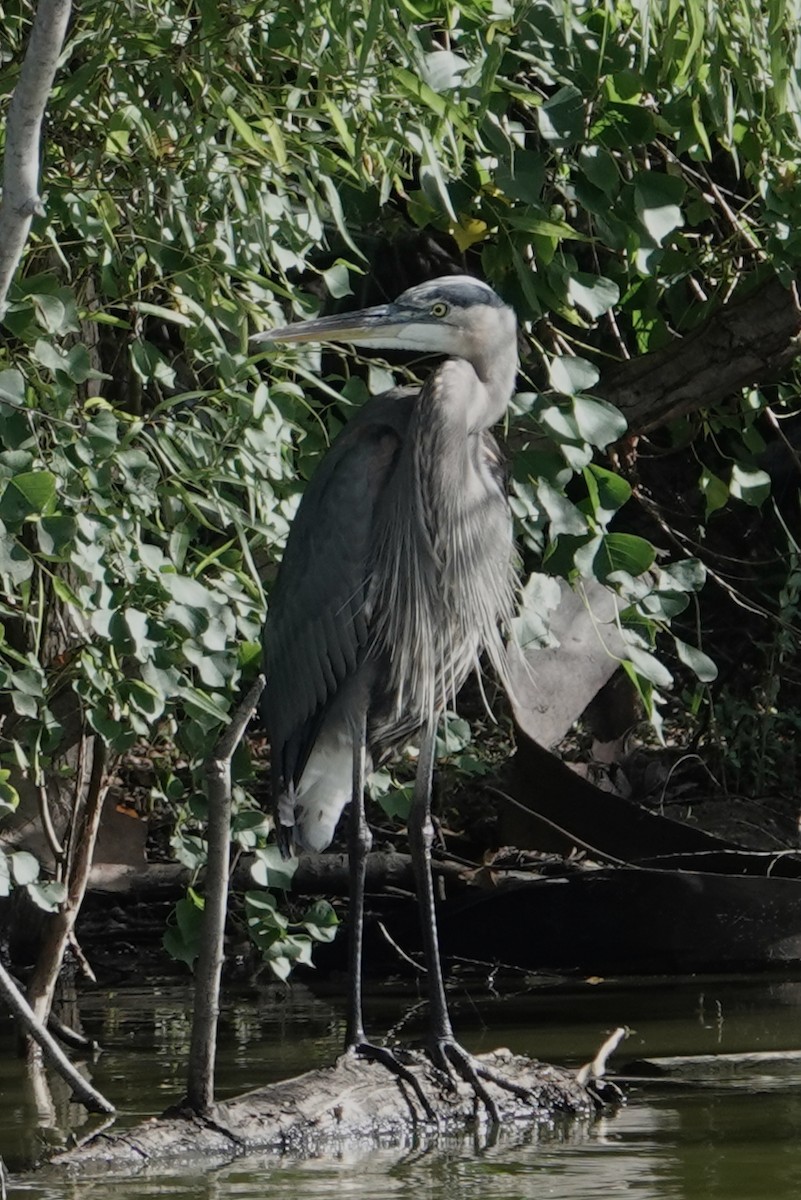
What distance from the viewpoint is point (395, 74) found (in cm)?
300

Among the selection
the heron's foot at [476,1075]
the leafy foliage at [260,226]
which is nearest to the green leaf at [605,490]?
the leafy foliage at [260,226]

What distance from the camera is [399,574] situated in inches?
174

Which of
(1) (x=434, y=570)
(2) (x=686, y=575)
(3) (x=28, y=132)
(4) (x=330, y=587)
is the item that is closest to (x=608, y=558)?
(2) (x=686, y=575)

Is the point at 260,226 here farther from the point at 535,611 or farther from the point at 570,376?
the point at 535,611

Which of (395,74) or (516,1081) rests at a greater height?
(395,74)

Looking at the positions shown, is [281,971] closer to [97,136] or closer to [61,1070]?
[61,1070]

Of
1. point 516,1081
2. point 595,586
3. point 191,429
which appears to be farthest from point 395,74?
point 595,586

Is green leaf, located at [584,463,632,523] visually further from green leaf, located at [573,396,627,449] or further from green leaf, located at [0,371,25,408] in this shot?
green leaf, located at [0,371,25,408]

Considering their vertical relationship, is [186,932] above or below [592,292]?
below

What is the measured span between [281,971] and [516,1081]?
62 cm

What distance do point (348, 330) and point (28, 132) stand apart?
1.86 m

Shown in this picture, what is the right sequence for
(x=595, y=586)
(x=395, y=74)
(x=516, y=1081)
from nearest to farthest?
(x=395, y=74) < (x=516, y=1081) < (x=595, y=586)

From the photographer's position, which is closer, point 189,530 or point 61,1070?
point 61,1070

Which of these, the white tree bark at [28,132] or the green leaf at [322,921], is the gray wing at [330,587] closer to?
the green leaf at [322,921]
